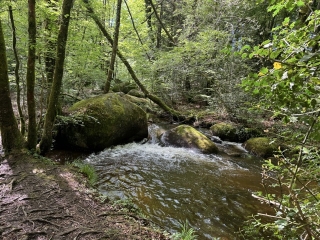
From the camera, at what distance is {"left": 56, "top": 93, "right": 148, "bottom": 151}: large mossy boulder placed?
717 cm

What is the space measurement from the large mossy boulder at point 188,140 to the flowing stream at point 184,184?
312 millimetres

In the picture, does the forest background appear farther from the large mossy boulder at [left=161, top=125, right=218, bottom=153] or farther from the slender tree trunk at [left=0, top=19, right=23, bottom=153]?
the large mossy boulder at [left=161, top=125, right=218, bottom=153]

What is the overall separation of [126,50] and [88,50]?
627cm

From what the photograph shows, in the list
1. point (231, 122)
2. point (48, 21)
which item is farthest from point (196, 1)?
point (48, 21)

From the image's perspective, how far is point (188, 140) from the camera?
29.6ft

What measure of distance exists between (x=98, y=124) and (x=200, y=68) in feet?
22.9

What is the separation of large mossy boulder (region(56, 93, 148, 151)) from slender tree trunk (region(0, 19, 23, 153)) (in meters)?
1.55

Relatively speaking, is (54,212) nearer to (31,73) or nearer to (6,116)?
(6,116)

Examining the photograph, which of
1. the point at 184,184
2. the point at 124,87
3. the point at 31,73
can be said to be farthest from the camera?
the point at 124,87

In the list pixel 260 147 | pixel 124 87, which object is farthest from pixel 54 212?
pixel 124 87

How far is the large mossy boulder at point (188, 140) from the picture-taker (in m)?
8.72

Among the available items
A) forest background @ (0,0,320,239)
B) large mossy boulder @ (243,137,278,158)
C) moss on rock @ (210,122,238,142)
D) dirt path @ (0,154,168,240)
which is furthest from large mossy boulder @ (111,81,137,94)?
dirt path @ (0,154,168,240)

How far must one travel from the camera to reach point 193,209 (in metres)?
4.79

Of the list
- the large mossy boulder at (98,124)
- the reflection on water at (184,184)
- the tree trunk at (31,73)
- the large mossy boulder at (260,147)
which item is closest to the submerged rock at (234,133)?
the large mossy boulder at (260,147)
